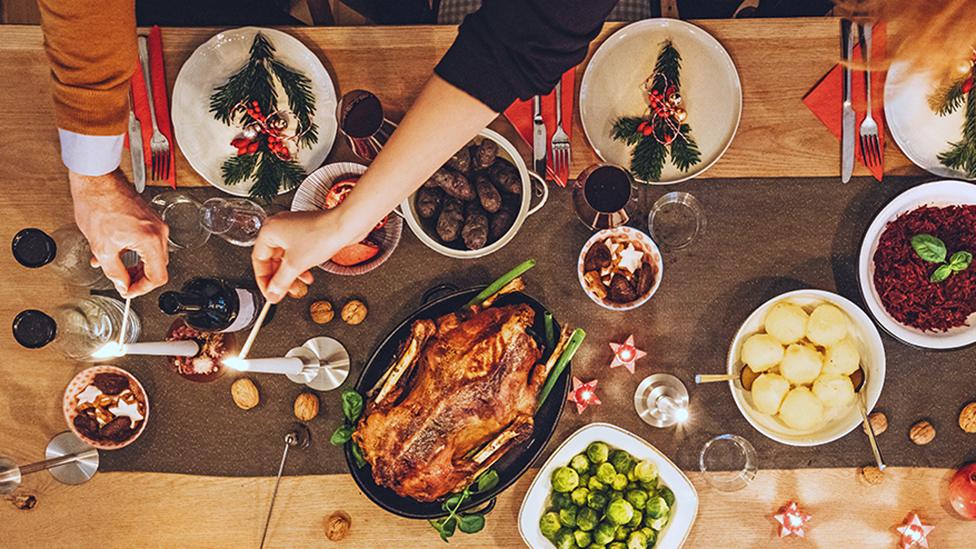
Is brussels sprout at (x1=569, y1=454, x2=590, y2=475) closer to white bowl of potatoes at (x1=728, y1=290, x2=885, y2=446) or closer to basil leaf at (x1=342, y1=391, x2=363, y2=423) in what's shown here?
white bowl of potatoes at (x1=728, y1=290, x2=885, y2=446)

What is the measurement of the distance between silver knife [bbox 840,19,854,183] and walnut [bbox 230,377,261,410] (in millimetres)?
1530

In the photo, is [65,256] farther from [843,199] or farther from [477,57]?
[843,199]

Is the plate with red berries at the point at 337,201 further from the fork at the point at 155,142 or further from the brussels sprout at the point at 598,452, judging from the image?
the brussels sprout at the point at 598,452

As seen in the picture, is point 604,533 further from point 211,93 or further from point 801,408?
point 211,93

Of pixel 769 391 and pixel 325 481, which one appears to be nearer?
pixel 769 391

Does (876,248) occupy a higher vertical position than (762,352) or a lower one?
higher

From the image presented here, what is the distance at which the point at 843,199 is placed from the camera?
5.58ft

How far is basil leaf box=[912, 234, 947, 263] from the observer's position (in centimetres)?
151

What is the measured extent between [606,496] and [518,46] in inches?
44.5

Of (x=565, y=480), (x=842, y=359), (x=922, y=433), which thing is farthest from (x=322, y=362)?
(x=922, y=433)

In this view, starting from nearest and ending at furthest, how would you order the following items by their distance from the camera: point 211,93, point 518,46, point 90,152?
point 518,46 < point 90,152 < point 211,93

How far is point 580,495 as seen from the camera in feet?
5.41

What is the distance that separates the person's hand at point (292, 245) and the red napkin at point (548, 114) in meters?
0.58

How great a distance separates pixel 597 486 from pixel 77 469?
1275 millimetres
